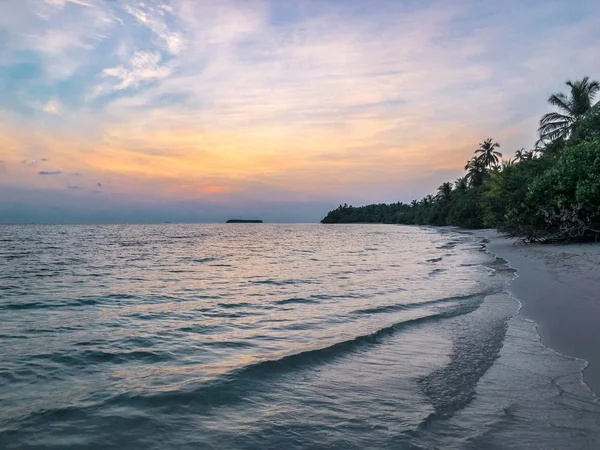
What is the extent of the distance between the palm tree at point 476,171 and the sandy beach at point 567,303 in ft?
205

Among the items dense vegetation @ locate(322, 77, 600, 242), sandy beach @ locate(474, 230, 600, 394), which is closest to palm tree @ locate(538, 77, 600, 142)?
dense vegetation @ locate(322, 77, 600, 242)

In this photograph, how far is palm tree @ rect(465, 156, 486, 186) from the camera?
75.6 m

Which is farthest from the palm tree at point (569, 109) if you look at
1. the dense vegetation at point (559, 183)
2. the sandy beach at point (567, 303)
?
the sandy beach at point (567, 303)

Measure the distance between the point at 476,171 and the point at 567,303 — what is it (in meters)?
74.1

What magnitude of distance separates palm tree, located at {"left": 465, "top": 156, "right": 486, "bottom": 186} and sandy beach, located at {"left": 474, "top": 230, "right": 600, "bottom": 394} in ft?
205

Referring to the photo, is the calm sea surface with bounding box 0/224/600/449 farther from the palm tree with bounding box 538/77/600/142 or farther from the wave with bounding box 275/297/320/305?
the palm tree with bounding box 538/77/600/142

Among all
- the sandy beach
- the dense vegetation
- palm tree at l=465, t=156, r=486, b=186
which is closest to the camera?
the sandy beach

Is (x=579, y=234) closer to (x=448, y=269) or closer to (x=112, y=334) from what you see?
(x=448, y=269)

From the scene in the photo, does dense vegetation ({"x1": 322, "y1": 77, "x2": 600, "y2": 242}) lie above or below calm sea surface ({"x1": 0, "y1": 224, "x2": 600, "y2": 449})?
above

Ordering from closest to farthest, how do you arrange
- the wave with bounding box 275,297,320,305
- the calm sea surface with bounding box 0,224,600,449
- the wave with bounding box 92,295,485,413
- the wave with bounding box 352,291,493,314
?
the calm sea surface with bounding box 0,224,600,449 < the wave with bounding box 92,295,485,413 < the wave with bounding box 352,291,493,314 < the wave with bounding box 275,297,320,305

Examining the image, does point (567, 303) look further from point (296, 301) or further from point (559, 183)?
point (559, 183)

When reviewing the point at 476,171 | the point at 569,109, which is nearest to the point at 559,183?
the point at 569,109

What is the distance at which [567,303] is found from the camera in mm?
9227

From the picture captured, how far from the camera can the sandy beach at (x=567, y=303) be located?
6.20 meters
